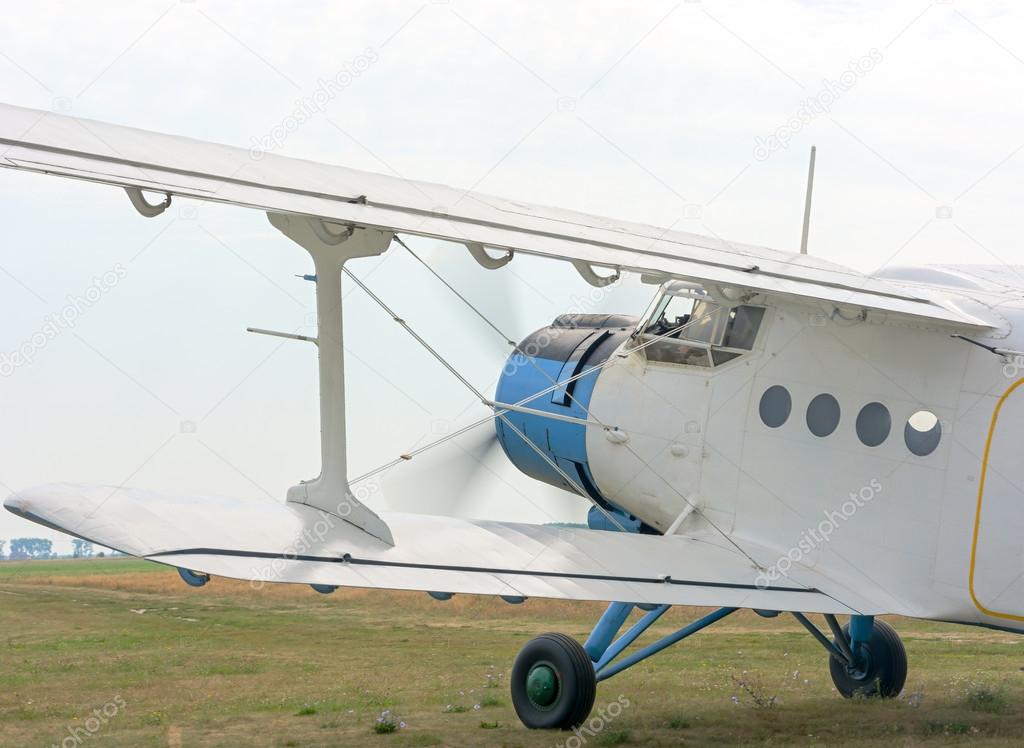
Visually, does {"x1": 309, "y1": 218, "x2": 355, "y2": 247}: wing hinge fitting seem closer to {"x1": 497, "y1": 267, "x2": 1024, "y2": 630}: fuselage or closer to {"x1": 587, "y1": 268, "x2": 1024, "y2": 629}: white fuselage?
{"x1": 497, "y1": 267, "x2": 1024, "y2": 630}: fuselage

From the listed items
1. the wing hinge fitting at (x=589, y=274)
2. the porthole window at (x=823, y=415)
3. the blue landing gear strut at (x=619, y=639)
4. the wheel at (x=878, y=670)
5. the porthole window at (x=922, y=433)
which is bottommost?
the wheel at (x=878, y=670)

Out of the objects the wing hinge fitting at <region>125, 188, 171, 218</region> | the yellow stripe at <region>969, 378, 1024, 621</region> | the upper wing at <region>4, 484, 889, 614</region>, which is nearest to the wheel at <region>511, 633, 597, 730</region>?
the upper wing at <region>4, 484, 889, 614</region>

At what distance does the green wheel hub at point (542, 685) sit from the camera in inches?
378

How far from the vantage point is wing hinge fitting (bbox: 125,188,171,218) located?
6.74 metres

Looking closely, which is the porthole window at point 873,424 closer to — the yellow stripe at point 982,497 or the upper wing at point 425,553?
the yellow stripe at point 982,497

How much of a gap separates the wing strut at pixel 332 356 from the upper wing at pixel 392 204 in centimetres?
18

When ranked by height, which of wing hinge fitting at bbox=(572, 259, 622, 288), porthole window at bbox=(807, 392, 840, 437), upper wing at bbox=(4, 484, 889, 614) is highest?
wing hinge fitting at bbox=(572, 259, 622, 288)

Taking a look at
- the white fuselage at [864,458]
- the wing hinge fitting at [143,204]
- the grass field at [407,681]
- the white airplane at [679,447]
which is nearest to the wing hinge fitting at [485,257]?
the white airplane at [679,447]

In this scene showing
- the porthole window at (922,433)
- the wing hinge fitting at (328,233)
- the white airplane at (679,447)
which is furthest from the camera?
the porthole window at (922,433)

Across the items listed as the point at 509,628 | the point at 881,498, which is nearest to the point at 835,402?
the point at 881,498

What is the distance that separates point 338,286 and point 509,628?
13.5m

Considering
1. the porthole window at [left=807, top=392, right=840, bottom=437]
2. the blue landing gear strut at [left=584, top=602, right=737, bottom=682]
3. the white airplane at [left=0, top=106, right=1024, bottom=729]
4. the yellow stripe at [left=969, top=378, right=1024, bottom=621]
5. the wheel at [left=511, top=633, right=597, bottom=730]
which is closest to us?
the white airplane at [left=0, top=106, right=1024, bottom=729]

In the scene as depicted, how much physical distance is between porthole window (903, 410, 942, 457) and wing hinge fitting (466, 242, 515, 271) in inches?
124

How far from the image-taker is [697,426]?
1010 cm
